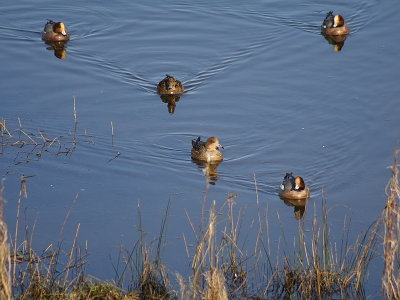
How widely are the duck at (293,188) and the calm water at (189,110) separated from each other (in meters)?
0.18

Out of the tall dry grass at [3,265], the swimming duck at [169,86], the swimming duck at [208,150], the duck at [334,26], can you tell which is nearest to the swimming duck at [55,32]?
the swimming duck at [169,86]

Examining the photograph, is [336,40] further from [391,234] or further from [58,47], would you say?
[391,234]

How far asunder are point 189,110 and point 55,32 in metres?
4.19

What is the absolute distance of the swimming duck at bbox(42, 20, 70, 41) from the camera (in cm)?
1873

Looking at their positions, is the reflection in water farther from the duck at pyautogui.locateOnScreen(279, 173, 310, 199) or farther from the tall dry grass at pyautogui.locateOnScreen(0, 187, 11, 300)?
the tall dry grass at pyautogui.locateOnScreen(0, 187, 11, 300)

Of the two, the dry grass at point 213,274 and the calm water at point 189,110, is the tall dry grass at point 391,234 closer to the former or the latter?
the dry grass at point 213,274

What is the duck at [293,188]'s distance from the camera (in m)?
12.7

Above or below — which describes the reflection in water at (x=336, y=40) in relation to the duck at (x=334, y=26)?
below

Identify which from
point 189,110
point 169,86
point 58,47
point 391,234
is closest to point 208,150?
point 189,110

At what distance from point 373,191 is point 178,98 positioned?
4.86 metres

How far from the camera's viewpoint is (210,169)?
14.1 meters

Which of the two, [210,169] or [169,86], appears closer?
[210,169]

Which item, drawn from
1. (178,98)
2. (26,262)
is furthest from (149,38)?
(26,262)

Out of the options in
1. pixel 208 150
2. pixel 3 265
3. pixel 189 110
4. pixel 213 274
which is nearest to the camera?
pixel 3 265
